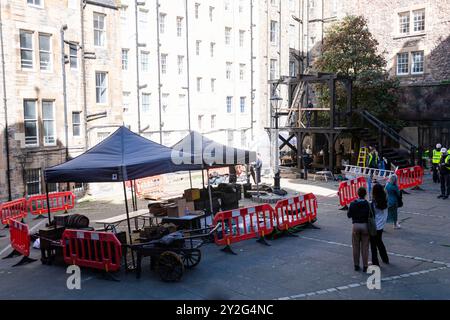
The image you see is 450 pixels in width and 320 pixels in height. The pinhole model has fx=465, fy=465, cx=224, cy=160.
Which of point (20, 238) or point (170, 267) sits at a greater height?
point (20, 238)

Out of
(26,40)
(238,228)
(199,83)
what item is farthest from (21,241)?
(199,83)

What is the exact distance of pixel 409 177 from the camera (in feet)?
69.5

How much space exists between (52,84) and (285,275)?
1768 centimetres

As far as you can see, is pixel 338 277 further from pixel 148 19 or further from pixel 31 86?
pixel 148 19

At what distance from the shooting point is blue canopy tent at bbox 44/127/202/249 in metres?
10.6

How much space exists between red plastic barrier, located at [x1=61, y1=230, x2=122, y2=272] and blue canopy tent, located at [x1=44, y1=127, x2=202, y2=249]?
1.04 m

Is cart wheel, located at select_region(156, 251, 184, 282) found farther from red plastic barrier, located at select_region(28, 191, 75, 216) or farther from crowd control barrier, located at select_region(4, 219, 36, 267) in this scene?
red plastic barrier, located at select_region(28, 191, 75, 216)

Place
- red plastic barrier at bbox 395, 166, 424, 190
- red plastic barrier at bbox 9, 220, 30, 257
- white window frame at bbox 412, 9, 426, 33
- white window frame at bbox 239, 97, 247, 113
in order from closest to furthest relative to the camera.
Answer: red plastic barrier at bbox 9, 220, 30, 257, red plastic barrier at bbox 395, 166, 424, 190, white window frame at bbox 412, 9, 426, 33, white window frame at bbox 239, 97, 247, 113

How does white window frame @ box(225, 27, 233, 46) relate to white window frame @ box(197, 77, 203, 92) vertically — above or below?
above

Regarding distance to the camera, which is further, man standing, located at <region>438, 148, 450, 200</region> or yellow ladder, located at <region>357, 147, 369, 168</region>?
yellow ladder, located at <region>357, 147, 369, 168</region>

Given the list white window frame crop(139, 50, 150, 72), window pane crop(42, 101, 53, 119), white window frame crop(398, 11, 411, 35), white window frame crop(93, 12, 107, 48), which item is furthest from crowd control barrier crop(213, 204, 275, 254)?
white window frame crop(398, 11, 411, 35)

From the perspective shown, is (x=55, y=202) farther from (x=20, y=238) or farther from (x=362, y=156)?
(x=362, y=156)

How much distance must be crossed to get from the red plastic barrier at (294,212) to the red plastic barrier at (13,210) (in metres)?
9.46

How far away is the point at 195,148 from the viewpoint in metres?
13.9
